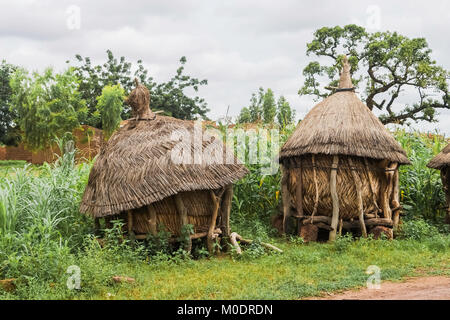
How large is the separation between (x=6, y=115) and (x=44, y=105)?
677 centimetres

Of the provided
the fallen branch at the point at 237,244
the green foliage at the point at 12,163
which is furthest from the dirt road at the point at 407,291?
the green foliage at the point at 12,163

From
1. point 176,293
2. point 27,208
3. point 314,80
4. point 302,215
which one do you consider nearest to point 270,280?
point 176,293

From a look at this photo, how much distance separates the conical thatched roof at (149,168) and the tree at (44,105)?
1947cm

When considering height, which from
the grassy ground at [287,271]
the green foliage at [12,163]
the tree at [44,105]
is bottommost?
the grassy ground at [287,271]

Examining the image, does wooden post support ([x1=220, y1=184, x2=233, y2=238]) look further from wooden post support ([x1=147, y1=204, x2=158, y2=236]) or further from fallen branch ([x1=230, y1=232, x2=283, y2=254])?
wooden post support ([x1=147, y1=204, x2=158, y2=236])

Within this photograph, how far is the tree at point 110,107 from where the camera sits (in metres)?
28.6

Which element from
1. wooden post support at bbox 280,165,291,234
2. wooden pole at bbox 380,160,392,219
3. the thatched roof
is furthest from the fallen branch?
the thatched roof

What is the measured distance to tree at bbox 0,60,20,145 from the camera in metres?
30.8

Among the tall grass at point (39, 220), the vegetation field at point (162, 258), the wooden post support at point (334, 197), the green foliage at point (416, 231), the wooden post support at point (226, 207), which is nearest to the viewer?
the vegetation field at point (162, 258)

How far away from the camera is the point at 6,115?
31.4 m

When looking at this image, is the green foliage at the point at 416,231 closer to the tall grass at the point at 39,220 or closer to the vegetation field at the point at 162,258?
the vegetation field at the point at 162,258

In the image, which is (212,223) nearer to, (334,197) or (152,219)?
(152,219)
